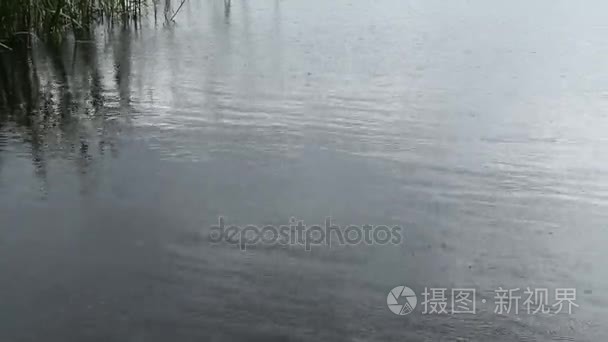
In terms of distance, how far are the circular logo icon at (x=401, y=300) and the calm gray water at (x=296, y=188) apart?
0.10ft

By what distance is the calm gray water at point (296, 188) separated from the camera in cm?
269

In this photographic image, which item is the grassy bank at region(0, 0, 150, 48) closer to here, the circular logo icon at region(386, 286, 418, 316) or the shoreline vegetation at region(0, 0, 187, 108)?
the shoreline vegetation at region(0, 0, 187, 108)

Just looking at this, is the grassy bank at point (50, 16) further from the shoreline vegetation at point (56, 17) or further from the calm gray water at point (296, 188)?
the calm gray water at point (296, 188)

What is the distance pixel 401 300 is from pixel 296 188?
3.76ft

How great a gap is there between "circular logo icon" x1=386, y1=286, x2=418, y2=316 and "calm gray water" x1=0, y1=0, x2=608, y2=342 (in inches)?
1.3

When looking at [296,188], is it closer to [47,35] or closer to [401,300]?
[401,300]

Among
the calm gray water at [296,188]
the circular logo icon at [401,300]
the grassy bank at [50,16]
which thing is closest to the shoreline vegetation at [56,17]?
the grassy bank at [50,16]

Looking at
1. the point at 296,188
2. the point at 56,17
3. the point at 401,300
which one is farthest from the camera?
the point at 56,17

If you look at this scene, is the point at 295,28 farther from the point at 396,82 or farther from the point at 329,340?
the point at 329,340

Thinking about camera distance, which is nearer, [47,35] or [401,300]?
[401,300]

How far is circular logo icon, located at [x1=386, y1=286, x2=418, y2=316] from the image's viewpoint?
2.73 metres

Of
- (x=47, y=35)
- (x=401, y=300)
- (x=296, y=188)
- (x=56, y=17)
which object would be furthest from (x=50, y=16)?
(x=401, y=300)

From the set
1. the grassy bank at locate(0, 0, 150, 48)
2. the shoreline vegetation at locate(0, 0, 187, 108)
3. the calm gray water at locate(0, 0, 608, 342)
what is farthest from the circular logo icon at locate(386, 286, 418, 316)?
the grassy bank at locate(0, 0, 150, 48)

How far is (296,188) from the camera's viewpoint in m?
3.81
